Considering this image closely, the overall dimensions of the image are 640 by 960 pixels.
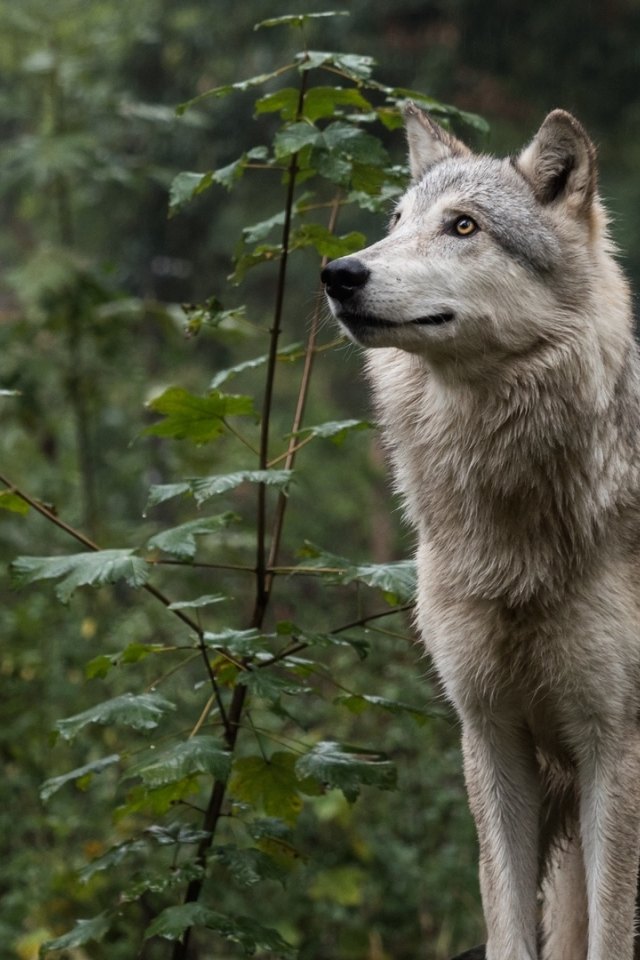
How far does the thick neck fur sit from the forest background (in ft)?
1.25

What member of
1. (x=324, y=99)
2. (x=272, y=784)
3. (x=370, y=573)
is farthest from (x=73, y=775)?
(x=324, y=99)

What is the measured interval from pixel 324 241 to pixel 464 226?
0.75 m

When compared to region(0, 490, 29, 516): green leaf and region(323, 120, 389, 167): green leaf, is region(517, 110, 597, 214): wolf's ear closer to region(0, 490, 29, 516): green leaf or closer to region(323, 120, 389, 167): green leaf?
region(323, 120, 389, 167): green leaf

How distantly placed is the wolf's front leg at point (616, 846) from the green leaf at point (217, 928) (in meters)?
0.95

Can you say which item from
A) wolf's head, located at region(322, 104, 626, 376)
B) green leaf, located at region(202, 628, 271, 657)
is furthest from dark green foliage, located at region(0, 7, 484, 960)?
wolf's head, located at region(322, 104, 626, 376)

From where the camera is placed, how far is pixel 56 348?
712 centimetres

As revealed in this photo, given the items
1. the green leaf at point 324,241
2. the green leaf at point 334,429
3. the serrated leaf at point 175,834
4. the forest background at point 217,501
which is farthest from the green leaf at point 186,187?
the serrated leaf at point 175,834

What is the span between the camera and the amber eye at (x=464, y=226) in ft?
→ 10.5

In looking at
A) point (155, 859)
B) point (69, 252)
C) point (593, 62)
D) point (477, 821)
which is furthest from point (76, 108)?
point (477, 821)

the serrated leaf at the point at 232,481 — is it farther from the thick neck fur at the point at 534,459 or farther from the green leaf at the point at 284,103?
the green leaf at the point at 284,103

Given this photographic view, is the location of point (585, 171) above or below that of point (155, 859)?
above

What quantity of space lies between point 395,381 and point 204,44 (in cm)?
730

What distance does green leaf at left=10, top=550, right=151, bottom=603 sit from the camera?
10.6ft

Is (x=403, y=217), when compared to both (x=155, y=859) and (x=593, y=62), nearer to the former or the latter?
(x=155, y=859)
